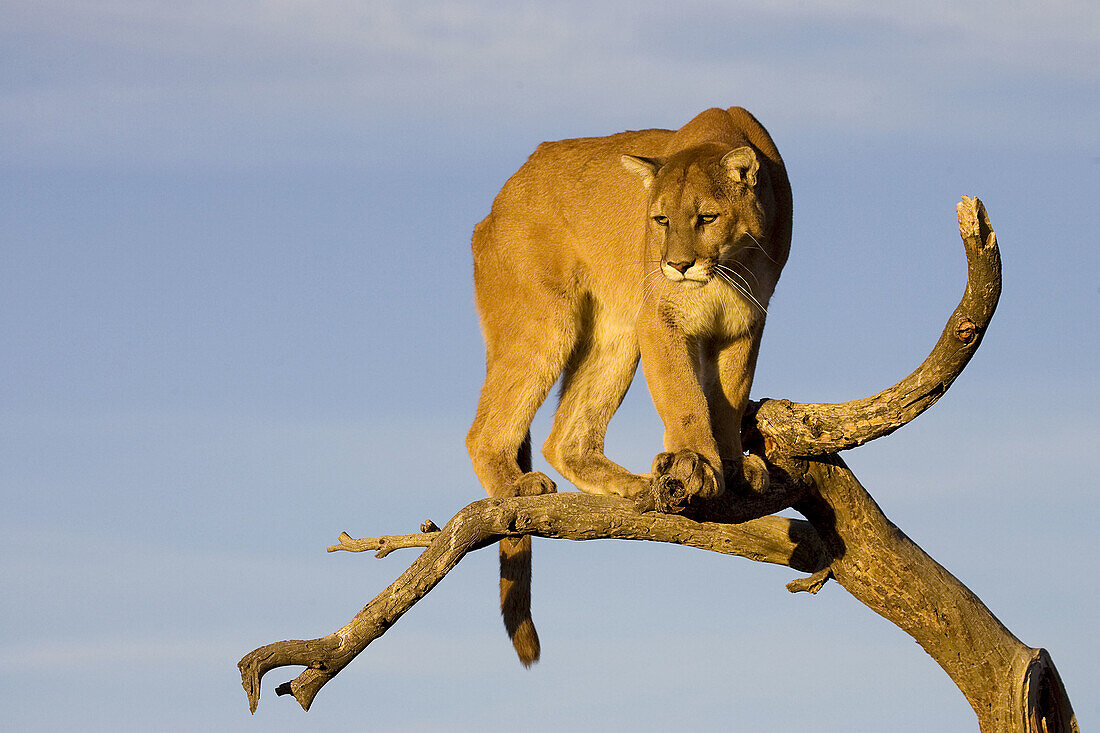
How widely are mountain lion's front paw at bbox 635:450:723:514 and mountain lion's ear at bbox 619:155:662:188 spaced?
1.39m

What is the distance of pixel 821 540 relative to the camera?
246 inches

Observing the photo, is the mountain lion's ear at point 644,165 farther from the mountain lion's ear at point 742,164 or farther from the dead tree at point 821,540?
the dead tree at point 821,540

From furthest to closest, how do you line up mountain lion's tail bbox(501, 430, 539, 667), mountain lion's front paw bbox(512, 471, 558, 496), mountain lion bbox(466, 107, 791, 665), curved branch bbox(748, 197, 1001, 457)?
mountain lion's tail bbox(501, 430, 539, 667), mountain lion's front paw bbox(512, 471, 558, 496), mountain lion bbox(466, 107, 791, 665), curved branch bbox(748, 197, 1001, 457)

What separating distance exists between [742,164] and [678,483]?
60.2 inches

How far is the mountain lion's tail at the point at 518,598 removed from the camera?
21.8 feet

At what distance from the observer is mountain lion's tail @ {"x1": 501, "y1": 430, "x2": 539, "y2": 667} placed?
6.63 m

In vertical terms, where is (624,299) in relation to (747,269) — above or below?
above

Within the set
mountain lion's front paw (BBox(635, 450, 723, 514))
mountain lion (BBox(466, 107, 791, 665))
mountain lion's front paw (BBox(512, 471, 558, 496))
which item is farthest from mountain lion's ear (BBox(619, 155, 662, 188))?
mountain lion's front paw (BBox(512, 471, 558, 496))

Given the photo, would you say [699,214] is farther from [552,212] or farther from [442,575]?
[442,575]

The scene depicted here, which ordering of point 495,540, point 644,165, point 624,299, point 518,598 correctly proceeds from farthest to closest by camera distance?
point 518,598, point 624,299, point 644,165, point 495,540

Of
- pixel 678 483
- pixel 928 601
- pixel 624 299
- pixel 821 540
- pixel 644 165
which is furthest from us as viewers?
pixel 624 299

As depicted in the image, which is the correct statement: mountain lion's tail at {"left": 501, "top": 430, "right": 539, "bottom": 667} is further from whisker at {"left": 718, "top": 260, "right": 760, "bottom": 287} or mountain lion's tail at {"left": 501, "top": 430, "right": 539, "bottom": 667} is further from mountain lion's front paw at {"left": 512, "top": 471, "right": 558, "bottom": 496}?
whisker at {"left": 718, "top": 260, "right": 760, "bottom": 287}

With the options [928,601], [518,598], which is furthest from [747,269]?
[518,598]

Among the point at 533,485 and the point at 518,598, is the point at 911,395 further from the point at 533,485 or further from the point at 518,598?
the point at 518,598
